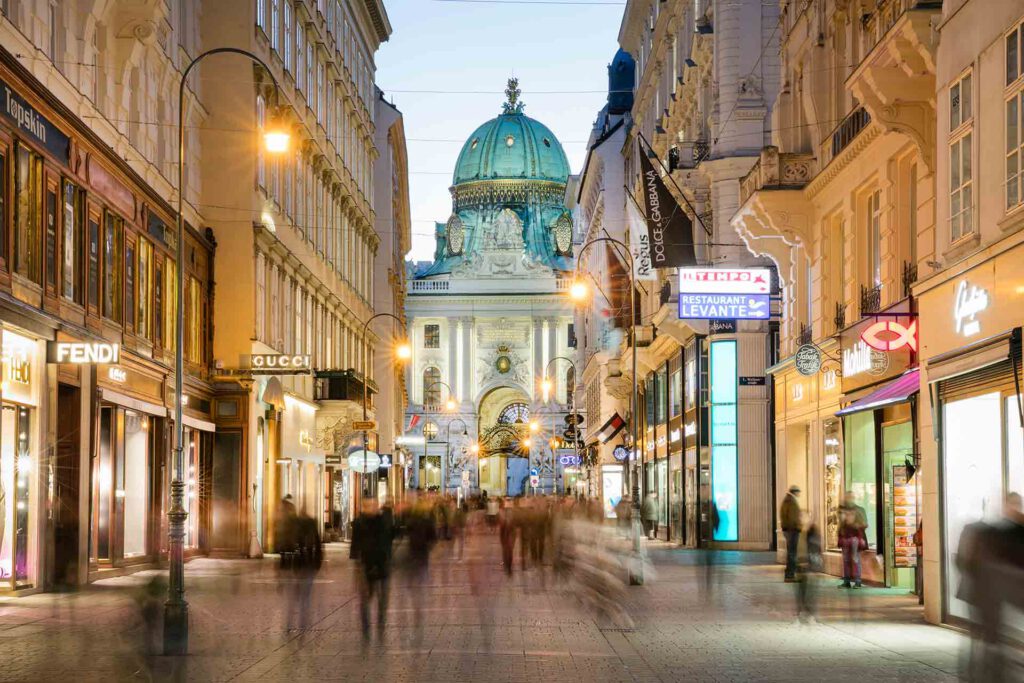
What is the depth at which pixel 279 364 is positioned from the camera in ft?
126

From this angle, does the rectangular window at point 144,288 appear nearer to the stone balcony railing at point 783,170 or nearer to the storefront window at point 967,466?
the stone balcony railing at point 783,170

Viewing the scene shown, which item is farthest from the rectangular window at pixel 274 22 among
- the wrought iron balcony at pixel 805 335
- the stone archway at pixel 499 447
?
the stone archway at pixel 499 447

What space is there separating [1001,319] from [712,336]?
27112mm

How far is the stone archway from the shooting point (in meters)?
134

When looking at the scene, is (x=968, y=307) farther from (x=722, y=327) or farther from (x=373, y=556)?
(x=722, y=327)

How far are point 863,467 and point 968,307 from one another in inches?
402

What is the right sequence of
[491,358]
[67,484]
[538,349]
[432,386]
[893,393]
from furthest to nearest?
[432,386] < [491,358] < [538,349] < [67,484] < [893,393]

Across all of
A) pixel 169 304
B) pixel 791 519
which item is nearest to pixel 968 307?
pixel 791 519

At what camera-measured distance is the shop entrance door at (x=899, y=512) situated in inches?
987

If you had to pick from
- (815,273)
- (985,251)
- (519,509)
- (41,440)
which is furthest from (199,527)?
(985,251)

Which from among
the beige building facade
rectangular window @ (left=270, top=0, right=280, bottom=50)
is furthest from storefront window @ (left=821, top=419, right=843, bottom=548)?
rectangular window @ (left=270, top=0, right=280, bottom=50)

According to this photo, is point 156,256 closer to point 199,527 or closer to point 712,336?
point 199,527

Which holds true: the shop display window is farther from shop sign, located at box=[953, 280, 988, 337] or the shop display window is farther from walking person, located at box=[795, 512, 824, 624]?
shop sign, located at box=[953, 280, 988, 337]

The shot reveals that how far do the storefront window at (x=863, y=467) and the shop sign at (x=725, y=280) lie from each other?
548 centimetres
